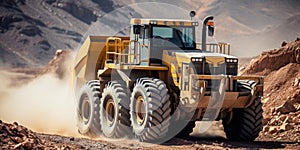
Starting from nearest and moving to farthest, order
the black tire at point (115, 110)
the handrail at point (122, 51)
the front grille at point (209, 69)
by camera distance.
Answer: the front grille at point (209, 69) < the black tire at point (115, 110) < the handrail at point (122, 51)

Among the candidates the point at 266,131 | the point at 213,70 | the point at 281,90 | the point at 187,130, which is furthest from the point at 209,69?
the point at 281,90

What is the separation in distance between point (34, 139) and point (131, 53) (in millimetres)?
6796

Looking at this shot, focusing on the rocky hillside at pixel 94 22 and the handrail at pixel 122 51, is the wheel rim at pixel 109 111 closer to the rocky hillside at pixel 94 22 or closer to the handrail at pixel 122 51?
the handrail at pixel 122 51

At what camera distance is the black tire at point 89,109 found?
18922 millimetres

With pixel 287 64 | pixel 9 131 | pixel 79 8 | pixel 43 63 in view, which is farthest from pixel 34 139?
pixel 79 8

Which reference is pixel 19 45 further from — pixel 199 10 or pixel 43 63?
pixel 199 10

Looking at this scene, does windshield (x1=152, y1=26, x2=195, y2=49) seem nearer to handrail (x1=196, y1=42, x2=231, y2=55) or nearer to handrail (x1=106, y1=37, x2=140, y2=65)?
handrail (x1=196, y1=42, x2=231, y2=55)

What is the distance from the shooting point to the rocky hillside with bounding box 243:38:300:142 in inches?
719

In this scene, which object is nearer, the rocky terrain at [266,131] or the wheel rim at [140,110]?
the rocky terrain at [266,131]

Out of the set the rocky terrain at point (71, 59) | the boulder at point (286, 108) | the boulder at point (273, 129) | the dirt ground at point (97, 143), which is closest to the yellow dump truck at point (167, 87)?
the dirt ground at point (97, 143)

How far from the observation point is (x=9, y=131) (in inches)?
460

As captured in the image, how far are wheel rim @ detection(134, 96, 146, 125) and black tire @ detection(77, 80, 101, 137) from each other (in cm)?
237

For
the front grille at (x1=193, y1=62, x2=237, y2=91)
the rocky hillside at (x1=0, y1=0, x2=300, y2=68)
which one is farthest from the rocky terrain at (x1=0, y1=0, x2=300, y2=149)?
the front grille at (x1=193, y1=62, x2=237, y2=91)

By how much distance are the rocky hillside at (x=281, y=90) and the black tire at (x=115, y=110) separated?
402cm
